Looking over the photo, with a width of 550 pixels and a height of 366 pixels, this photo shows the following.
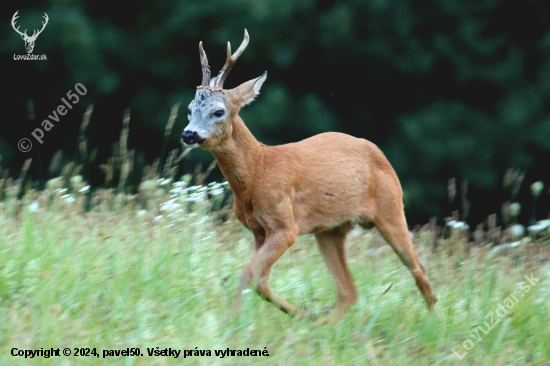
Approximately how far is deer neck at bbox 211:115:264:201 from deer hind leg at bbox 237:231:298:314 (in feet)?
1.15

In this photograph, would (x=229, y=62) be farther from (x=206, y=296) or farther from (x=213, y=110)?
(x=206, y=296)

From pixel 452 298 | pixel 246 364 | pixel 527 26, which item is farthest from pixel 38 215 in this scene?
pixel 527 26

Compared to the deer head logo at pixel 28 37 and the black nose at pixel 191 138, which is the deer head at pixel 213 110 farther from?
the deer head logo at pixel 28 37

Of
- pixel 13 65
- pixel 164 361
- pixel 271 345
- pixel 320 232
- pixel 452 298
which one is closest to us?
pixel 164 361

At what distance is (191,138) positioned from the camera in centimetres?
434

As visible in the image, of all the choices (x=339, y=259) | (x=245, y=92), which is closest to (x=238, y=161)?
(x=245, y=92)

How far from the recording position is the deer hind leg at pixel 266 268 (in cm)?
428

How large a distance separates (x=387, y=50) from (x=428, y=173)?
2005 mm

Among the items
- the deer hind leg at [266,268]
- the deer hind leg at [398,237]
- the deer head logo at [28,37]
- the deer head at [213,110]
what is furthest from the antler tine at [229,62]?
the deer head logo at [28,37]

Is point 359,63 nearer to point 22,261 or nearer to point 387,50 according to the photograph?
point 387,50

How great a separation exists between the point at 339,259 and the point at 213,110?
1523 millimetres

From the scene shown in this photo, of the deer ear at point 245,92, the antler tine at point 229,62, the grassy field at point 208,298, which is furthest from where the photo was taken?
the deer ear at point 245,92

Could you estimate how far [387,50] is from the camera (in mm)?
11023

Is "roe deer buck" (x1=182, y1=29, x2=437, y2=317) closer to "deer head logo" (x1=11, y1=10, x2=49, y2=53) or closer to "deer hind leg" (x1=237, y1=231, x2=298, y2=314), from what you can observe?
"deer hind leg" (x1=237, y1=231, x2=298, y2=314)
